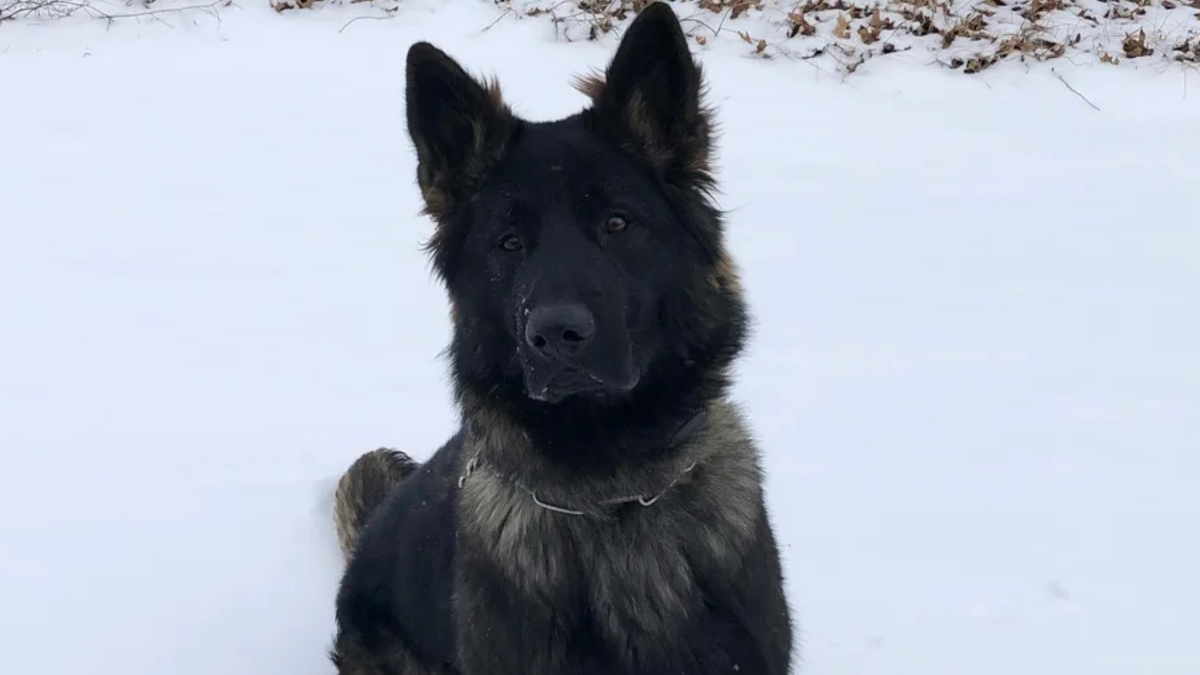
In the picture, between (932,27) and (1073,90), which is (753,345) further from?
(932,27)

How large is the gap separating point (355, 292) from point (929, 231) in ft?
12.8

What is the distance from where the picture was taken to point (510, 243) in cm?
337

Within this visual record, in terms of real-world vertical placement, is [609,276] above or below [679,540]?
above

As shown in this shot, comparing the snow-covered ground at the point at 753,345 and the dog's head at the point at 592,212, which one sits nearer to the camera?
the dog's head at the point at 592,212

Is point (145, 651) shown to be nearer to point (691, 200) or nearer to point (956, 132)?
point (691, 200)

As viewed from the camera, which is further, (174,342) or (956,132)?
(956,132)

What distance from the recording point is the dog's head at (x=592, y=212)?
3236mm

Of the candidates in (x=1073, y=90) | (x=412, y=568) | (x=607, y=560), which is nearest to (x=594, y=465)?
(x=607, y=560)

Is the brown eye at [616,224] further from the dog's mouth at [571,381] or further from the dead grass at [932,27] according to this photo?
the dead grass at [932,27]

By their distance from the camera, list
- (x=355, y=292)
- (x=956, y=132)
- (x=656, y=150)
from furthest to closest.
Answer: (x=956, y=132) < (x=355, y=292) < (x=656, y=150)

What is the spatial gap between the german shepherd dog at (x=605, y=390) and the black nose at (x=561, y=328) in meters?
0.12

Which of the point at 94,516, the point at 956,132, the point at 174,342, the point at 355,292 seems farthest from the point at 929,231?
the point at 94,516

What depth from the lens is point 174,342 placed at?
6.70 meters

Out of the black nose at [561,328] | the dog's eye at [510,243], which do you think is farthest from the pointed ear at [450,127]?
the black nose at [561,328]
